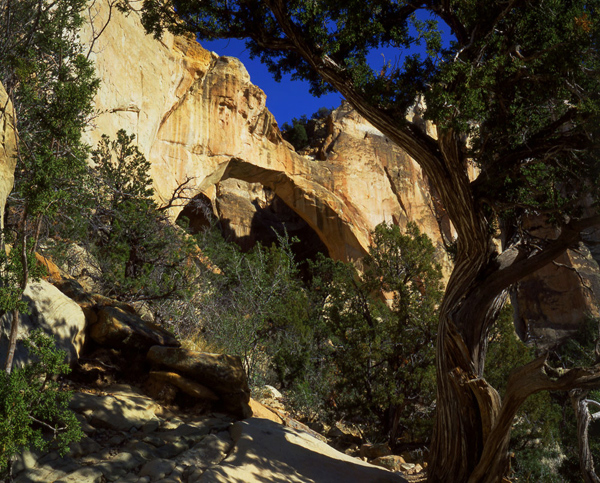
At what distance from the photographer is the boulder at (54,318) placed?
436 cm

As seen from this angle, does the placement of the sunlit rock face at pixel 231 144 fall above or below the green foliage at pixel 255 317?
above

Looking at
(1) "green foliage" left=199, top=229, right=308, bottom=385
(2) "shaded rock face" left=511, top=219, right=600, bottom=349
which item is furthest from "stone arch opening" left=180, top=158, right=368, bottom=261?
(2) "shaded rock face" left=511, top=219, right=600, bottom=349

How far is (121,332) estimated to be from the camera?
523 centimetres

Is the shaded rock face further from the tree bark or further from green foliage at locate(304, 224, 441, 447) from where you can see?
the tree bark

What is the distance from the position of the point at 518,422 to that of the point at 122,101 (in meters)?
13.6

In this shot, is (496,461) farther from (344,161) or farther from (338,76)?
→ (344,161)

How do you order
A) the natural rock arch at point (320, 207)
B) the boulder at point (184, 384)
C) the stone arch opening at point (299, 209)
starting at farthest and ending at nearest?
1. the natural rock arch at point (320, 207)
2. the stone arch opening at point (299, 209)
3. the boulder at point (184, 384)

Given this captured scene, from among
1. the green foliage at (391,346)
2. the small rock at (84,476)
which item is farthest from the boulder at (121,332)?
the green foliage at (391,346)

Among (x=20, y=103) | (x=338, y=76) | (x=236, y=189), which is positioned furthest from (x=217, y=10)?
(x=236, y=189)

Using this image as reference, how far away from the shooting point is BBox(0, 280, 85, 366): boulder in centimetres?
436

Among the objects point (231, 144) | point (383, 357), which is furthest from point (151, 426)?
point (231, 144)

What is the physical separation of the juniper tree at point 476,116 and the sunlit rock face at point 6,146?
2.69 meters

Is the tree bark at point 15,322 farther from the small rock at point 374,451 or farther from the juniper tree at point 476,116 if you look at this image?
the small rock at point 374,451

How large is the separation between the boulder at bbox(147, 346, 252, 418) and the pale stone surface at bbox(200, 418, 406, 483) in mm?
308
